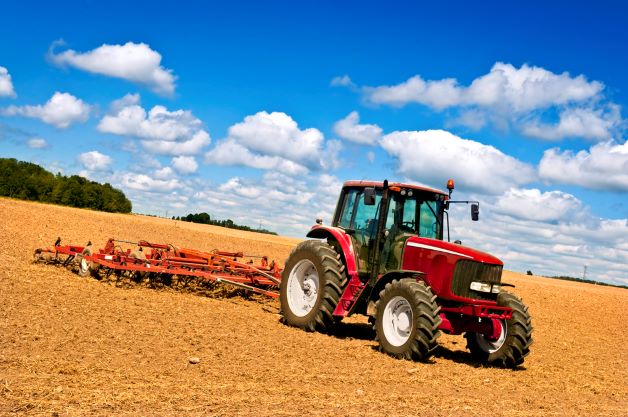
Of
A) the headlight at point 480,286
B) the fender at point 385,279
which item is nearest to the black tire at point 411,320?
the fender at point 385,279

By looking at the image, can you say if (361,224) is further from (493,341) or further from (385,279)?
(493,341)

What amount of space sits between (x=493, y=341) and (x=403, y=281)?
74.4 inches

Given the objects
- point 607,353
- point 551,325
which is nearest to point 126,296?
point 607,353

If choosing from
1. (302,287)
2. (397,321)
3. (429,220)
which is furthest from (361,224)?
(397,321)

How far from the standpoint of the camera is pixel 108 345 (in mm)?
8383

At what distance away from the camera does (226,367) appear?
7.80 meters

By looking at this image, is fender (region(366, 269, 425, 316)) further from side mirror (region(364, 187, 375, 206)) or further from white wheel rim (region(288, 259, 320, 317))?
white wheel rim (region(288, 259, 320, 317))

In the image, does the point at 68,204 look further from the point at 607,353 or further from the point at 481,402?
the point at 481,402

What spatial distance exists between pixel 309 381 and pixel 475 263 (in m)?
3.56

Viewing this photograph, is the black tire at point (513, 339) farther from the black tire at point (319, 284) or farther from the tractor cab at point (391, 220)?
the black tire at point (319, 284)

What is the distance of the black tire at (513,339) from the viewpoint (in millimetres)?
9961

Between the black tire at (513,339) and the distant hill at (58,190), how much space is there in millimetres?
53622

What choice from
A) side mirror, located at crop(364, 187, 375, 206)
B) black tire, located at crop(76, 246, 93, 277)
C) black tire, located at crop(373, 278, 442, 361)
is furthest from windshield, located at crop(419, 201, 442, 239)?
black tire, located at crop(76, 246, 93, 277)

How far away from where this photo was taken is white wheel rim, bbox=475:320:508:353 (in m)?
10.2
